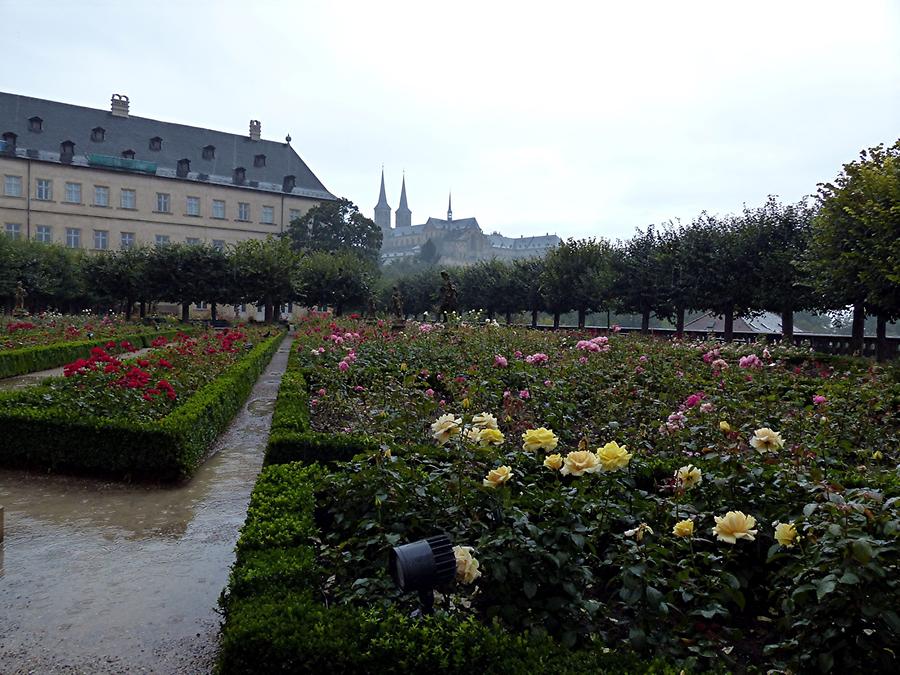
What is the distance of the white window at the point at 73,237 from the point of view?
147 ft

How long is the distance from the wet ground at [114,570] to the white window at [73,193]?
1797 inches

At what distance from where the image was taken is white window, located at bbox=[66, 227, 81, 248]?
4472 cm

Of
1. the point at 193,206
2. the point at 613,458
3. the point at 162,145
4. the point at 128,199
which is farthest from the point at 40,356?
the point at 162,145

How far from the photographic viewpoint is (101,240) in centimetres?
4594

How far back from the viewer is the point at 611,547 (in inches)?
123

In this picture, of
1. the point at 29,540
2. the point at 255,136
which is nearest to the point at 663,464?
the point at 29,540

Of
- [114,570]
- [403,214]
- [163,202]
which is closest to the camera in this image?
[114,570]

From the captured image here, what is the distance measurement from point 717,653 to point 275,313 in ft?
122

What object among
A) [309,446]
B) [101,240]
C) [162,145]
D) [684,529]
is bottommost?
[309,446]

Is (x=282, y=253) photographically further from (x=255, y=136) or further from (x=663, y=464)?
(x=663, y=464)

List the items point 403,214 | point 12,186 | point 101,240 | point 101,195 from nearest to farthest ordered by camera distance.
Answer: point 12,186, point 101,195, point 101,240, point 403,214

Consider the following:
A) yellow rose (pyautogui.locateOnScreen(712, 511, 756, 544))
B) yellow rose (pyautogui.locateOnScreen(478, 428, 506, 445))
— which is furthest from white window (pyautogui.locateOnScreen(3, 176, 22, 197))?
yellow rose (pyautogui.locateOnScreen(712, 511, 756, 544))

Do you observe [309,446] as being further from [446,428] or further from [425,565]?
[425,565]

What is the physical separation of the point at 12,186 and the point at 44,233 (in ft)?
11.7
